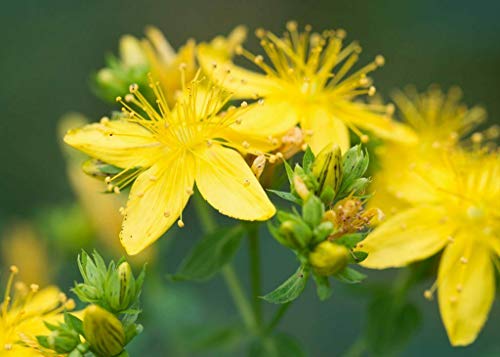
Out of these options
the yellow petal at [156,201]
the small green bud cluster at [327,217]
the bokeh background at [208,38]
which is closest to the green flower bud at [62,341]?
the yellow petal at [156,201]

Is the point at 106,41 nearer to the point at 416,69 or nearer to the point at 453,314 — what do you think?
the point at 416,69

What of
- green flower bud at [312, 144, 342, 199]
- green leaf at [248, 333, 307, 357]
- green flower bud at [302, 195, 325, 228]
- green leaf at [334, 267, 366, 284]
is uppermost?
green flower bud at [312, 144, 342, 199]

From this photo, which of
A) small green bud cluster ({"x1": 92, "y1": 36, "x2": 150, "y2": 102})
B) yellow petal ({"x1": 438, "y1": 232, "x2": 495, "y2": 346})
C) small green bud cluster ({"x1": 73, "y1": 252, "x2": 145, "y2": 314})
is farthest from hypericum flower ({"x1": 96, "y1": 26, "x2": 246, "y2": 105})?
yellow petal ({"x1": 438, "y1": 232, "x2": 495, "y2": 346})

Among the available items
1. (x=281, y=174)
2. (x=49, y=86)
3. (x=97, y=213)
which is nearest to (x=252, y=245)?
(x=281, y=174)

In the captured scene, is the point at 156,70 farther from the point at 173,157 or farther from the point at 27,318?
the point at 27,318

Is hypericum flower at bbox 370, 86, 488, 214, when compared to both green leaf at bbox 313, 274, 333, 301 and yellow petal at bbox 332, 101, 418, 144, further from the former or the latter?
green leaf at bbox 313, 274, 333, 301

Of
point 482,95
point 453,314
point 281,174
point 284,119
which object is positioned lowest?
point 453,314
